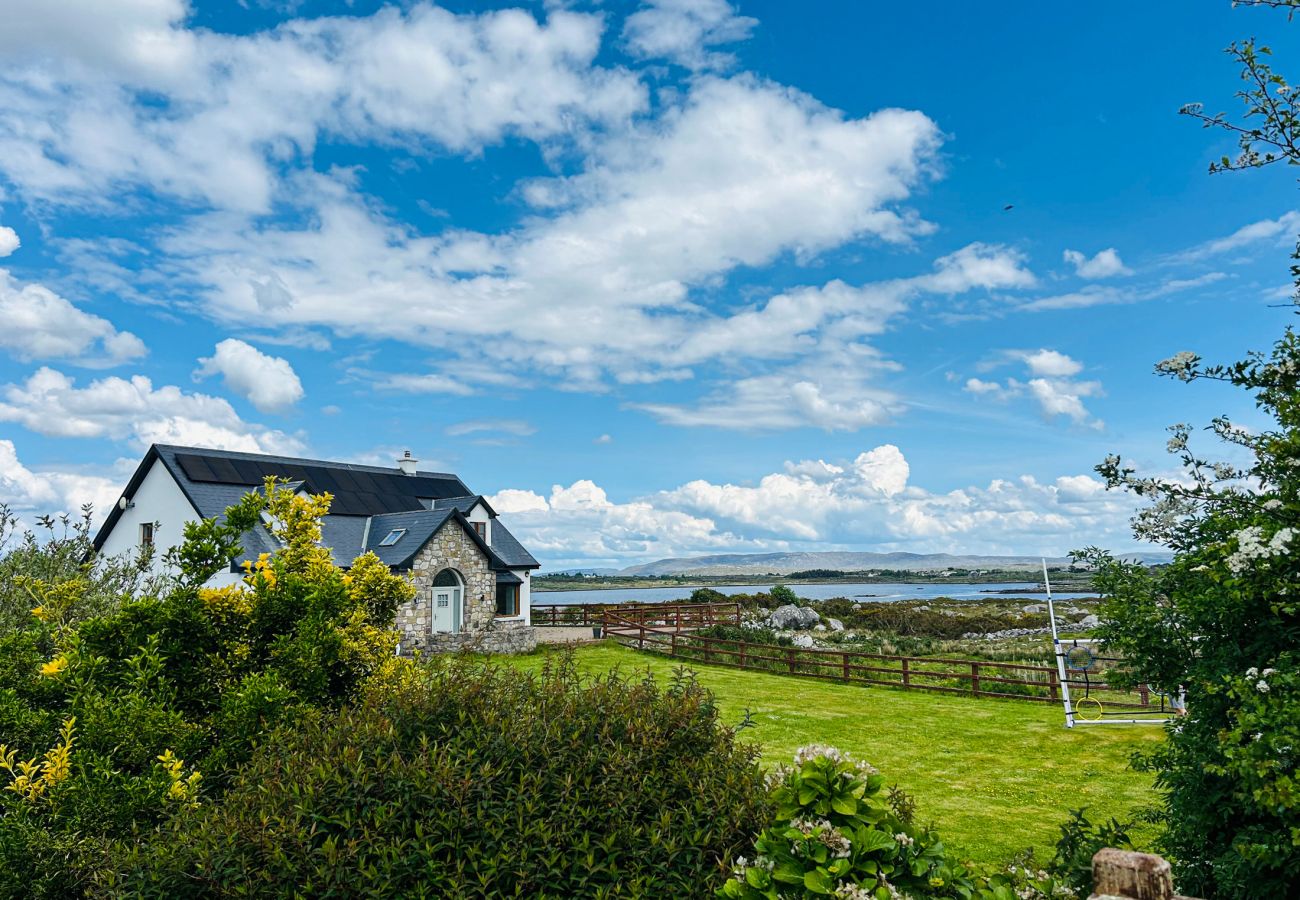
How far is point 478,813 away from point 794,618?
1557 inches

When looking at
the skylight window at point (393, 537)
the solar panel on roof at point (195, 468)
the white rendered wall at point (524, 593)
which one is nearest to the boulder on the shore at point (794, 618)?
the white rendered wall at point (524, 593)

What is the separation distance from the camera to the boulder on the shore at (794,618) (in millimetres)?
41406

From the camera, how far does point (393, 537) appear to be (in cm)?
3034

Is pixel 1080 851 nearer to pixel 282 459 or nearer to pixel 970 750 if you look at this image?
pixel 970 750

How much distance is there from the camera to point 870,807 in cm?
412

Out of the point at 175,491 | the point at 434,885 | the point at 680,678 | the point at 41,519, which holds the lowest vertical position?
the point at 434,885

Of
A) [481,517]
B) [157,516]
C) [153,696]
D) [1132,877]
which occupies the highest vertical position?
[157,516]

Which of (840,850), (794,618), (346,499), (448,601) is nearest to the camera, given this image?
(840,850)

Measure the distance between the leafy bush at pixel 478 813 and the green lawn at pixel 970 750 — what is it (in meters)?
4.55

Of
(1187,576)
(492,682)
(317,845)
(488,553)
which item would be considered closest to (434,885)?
(317,845)

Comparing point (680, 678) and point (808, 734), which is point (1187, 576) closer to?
point (680, 678)

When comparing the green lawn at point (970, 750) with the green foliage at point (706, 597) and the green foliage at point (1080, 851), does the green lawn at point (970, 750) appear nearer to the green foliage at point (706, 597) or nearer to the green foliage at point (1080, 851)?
the green foliage at point (1080, 851)

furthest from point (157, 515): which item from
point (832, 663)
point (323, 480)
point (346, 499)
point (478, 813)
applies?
point (478, 813)

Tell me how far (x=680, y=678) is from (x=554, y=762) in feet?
5.22
